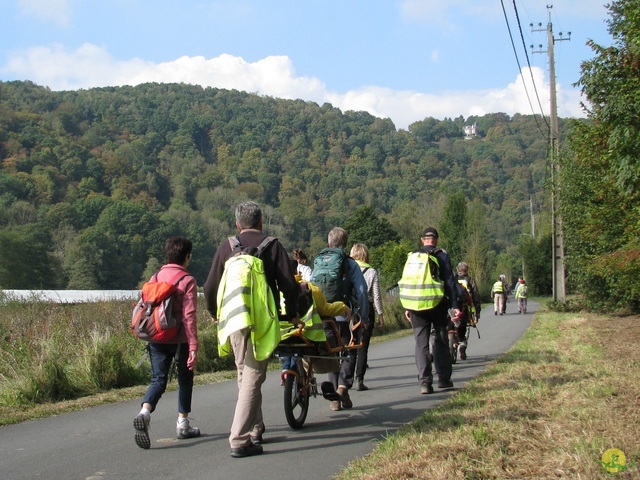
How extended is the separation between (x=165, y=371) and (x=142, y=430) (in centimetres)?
58

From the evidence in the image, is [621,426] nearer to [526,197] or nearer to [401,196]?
[401,196]

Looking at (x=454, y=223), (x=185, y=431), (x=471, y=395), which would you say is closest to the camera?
(x=185, y=431)

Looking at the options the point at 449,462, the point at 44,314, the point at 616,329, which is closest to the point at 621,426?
the point at 449,462

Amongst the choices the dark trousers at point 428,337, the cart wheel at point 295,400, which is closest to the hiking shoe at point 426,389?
the dark trousers at point 428,337

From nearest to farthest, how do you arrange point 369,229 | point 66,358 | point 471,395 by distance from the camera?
point 471,395
point 66,358
point 369,229

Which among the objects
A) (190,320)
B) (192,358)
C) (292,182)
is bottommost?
(192,358)

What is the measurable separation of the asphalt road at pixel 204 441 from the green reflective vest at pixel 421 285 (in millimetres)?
1156

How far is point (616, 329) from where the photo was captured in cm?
2103

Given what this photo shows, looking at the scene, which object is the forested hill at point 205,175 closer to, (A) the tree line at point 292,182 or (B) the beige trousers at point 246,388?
(A) the tree line at point 292,182

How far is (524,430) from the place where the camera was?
6.48 meters

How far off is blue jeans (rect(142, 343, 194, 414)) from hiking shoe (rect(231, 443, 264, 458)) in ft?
2.97

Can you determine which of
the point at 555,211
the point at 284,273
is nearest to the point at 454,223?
the point at 555,211

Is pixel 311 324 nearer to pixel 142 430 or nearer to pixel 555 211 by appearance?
pixel 142 430

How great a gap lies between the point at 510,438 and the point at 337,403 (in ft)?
8.82
